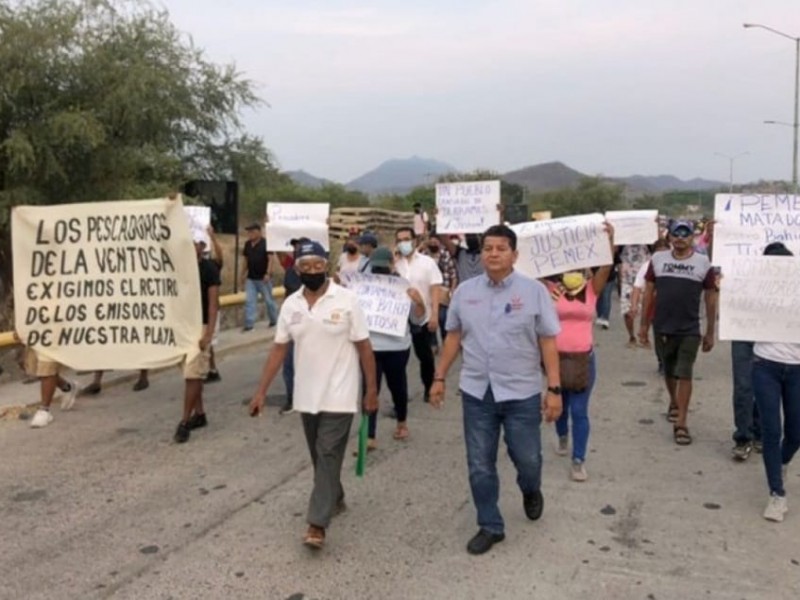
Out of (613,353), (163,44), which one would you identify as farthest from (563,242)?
(163,44)

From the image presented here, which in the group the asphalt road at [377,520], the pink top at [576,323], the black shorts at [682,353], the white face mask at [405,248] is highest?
the white face mask at [405,248]

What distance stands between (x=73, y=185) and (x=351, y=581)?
13.7 metres

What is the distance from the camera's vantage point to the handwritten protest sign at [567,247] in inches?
240

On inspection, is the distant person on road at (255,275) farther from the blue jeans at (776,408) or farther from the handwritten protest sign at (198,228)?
the blue jeans at (776,408)

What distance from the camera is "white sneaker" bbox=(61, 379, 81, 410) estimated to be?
838 centimetres

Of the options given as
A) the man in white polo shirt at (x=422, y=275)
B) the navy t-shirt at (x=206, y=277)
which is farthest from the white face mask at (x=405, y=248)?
the navy t-shirt at (x=206, y=277)

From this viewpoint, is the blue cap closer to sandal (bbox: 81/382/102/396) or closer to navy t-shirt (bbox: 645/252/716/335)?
navy t-shirt (bbox: 645/252/716/335)

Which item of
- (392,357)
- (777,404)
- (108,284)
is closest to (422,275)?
(392,357)

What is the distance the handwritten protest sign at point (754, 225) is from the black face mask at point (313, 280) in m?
3.39

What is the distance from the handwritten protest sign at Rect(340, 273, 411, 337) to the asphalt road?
0.97 meters

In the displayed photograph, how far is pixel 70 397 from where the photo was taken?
844cm

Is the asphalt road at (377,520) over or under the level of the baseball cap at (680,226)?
under

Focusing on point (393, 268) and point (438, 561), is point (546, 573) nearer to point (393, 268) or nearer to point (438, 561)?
point (438, 561)

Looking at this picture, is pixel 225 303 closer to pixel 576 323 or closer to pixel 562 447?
pixel 562 447
